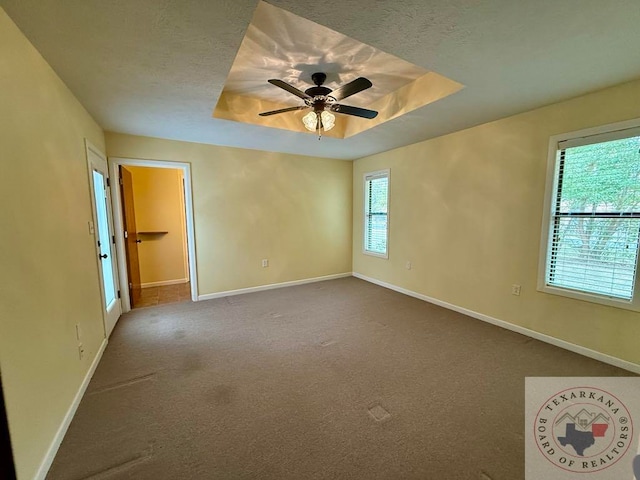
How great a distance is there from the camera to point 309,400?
1.89 m

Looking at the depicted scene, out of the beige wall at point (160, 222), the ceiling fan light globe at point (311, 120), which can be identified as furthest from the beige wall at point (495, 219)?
the beige wall at point (160, 222)

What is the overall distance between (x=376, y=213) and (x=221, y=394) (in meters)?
3.81

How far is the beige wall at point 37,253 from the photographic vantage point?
4.05 ft

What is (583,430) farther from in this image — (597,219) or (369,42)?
(369,42)

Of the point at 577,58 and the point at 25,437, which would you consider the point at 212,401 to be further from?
the point at 577,58

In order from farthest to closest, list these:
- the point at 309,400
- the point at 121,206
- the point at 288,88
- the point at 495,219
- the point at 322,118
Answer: the point at 121,206, the point at 495,219, the point at 322,118, the point at 288,88, the point at 309,400

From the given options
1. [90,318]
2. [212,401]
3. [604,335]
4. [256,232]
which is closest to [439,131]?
[604,335]

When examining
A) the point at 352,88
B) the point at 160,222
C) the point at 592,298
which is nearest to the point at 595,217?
the point at 592,298

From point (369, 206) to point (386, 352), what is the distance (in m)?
3.08

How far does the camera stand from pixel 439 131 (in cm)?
339

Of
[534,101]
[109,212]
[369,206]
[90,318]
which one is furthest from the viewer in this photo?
[369,206]

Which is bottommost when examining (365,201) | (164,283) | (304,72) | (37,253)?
(164,283)

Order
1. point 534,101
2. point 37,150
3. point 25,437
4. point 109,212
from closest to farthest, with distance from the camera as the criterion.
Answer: point 25,437, point 37,150, point 534,101, point 109,212

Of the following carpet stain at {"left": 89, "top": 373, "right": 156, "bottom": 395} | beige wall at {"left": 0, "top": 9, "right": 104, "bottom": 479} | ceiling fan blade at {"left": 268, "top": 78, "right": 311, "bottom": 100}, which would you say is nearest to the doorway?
beige wall at {"left": 0, "top": 9, "right": 104, "bottom": 479}
